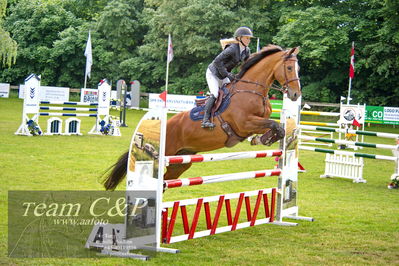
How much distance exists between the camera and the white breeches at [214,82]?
6832 mm

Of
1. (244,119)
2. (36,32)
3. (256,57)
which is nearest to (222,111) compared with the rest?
(244,119)

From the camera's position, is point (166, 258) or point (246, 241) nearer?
point (166, 258)

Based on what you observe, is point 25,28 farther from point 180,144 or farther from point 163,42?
point 180,144

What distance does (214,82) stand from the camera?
6.91 meters

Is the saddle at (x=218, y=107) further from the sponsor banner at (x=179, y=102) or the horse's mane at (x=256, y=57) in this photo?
the sponsor banner at (x=179, y=102)

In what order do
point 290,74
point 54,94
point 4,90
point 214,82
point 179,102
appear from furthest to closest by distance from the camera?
point 4,90 → point 54,94 → point 179,102 → point 214,82 → point 290,74

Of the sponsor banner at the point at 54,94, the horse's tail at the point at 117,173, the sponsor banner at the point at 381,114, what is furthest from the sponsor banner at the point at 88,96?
the horse's tail at the point at 117,173

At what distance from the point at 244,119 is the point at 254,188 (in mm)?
3241

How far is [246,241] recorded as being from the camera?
19.2ft

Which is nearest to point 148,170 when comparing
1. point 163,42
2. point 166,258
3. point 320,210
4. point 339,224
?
point 166,258

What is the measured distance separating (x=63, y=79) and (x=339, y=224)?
112 feet

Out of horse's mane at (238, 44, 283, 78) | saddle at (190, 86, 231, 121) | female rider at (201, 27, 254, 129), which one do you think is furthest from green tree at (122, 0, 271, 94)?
saddle at (190, 86, 231, 121)

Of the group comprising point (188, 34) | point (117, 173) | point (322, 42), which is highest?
point (188, 34)

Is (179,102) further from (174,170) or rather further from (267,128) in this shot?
(267,128)
